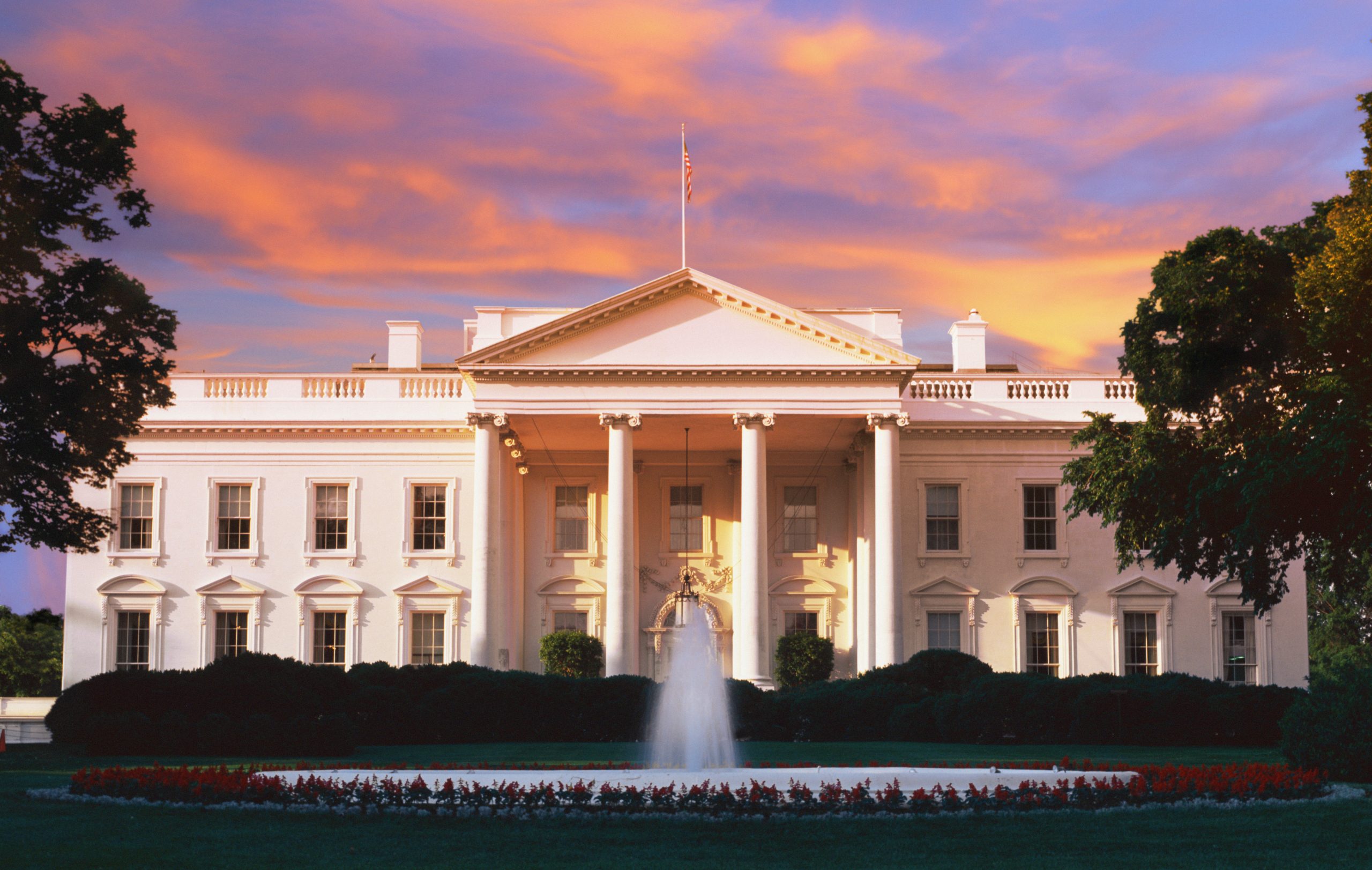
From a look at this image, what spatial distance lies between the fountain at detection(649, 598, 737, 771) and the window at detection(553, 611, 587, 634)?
2321cm

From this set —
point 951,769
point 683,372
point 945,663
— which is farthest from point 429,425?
point 951,769

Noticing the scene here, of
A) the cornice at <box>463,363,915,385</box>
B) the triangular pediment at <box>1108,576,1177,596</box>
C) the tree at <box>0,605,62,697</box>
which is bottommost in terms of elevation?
the tree at <box>0,605,62,697</box>

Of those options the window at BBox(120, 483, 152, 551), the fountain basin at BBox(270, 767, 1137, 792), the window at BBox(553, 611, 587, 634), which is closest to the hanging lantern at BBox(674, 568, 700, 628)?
the window at BBox(553, 611, 587, 634)

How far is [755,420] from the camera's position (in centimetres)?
3831

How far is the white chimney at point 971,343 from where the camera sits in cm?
4628

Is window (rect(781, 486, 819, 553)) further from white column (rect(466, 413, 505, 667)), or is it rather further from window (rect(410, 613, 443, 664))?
window (rect(410, 613, 443, 664))

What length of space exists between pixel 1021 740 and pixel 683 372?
1507 cm

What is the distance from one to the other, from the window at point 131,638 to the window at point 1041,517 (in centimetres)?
2628

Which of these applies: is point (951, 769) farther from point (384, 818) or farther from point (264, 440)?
point (264, 440)

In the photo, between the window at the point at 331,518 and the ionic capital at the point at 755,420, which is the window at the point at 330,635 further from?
the ionic capital at the point at 755,420

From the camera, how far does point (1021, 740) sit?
88.6 ft

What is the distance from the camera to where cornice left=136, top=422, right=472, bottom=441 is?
42156mm

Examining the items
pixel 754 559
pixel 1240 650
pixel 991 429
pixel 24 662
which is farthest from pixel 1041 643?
pixel 24 662

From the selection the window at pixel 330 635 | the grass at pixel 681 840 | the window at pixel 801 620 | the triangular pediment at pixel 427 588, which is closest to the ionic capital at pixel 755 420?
the window at pixel 801 620
